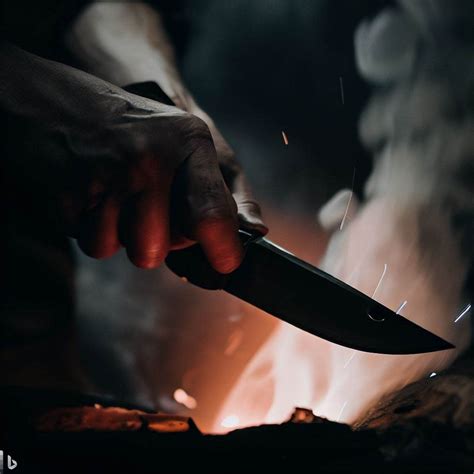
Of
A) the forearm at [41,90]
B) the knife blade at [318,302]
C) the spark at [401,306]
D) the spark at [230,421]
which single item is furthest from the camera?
the spark at [230,421]

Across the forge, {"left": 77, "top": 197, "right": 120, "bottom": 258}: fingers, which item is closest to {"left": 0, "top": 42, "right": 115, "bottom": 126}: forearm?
{"left": 77, "top": 197, "right": 120, "bottom": 258}: fingers

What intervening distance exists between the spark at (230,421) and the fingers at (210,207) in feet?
3.59

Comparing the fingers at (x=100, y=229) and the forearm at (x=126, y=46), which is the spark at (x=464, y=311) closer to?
the fingers at (x=100, y=229)

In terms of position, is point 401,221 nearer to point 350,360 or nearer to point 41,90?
point 350,360

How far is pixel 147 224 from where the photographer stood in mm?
1191

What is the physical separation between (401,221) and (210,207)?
103 cm

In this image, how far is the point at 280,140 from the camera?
252cm

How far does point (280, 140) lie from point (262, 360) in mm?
1259

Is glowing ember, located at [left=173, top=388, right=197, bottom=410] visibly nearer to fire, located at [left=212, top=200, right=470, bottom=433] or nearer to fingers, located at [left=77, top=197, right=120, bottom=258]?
fire, located at [left=212, top=200, right=470, bottom=433]

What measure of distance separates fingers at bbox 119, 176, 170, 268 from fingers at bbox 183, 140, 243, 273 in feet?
0.28

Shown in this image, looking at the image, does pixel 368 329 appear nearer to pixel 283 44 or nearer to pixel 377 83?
pixel 377 83

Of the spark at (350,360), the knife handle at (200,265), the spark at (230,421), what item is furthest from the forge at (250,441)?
the spark at (230,421)

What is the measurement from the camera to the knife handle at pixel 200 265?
1.34 meters

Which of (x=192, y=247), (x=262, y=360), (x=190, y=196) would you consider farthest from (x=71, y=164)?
(x=262, y=360)
